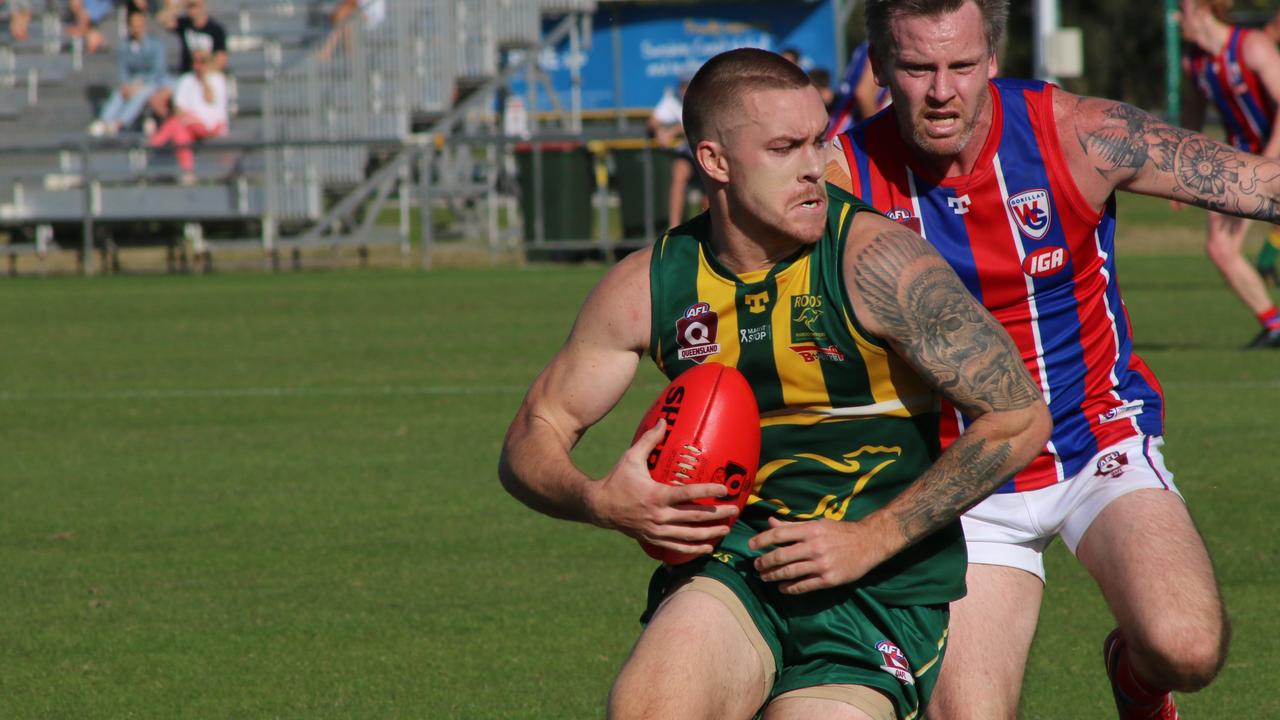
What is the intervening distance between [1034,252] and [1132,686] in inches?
46.3

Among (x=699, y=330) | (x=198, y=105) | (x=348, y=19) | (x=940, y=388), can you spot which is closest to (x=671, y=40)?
(x=348, y=19)

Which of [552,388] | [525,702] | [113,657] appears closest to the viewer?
[552,388]

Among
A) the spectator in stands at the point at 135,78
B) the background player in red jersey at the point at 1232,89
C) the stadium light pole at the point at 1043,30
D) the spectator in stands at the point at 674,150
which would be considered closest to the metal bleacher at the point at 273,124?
the spectator in stands at the point at 135,78

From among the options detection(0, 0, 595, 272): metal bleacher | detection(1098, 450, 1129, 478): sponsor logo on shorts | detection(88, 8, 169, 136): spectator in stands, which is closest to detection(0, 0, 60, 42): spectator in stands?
detection(0, 0, 595, 272): metal bleacher

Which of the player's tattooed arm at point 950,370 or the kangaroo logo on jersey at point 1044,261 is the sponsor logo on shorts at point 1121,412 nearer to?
the kangaroo logo on jersey at point 1044,261

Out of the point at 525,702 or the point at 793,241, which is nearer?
the point at 793,241

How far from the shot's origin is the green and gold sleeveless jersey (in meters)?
4.02

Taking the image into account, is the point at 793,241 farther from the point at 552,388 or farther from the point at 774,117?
the point at 552,388

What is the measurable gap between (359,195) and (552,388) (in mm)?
21657

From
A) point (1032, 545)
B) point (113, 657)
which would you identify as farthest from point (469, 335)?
point (1032, 545)

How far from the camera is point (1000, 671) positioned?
15.1 feet

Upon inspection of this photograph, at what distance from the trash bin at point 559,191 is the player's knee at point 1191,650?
19823 mm

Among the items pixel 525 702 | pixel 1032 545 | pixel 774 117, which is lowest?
pixel 525 702

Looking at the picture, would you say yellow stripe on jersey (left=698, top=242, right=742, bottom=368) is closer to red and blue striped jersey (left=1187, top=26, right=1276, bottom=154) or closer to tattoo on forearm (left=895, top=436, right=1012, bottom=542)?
tattoo on forearm (left=895, top=436, right=1012, bottom=542)
